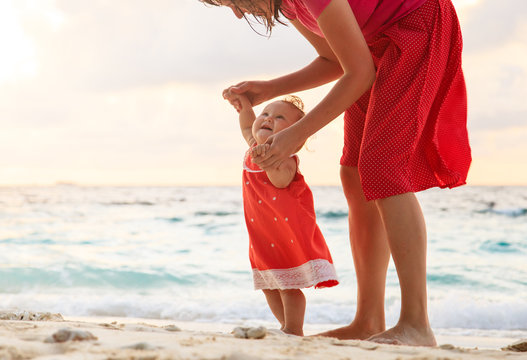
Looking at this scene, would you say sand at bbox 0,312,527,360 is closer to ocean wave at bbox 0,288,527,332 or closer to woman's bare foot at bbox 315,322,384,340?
woman's bare foot at bbox 315,322,384,340

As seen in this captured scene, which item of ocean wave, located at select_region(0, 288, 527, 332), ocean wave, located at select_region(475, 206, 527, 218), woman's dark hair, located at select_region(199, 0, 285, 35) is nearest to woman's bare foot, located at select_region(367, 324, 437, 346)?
woman's dark hair, located at select_region(199, 0, 285, 35)

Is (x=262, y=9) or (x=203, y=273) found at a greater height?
(x=262, y=9)

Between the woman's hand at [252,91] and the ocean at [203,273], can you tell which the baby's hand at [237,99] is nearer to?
the woman's hand at [252,91]

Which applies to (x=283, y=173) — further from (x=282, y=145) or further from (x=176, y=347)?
(x=176, y=347)

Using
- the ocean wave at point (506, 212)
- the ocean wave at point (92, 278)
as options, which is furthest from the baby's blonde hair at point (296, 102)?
the ocean wave at point (506, 212)

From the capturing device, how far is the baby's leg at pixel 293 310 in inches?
84.7

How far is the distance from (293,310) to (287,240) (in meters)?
0.28

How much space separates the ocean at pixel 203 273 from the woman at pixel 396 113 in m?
1.54

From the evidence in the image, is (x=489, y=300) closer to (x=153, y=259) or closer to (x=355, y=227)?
(x=355, y=227)

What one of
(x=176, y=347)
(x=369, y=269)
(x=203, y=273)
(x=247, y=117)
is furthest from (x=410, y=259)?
(x=203, y=273)

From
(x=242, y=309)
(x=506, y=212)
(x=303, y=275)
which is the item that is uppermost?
(x=506, y=212)

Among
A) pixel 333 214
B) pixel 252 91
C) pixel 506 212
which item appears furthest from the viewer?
pixel 506 212

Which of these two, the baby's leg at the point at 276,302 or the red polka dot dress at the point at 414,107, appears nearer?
the red polka dot dress at the point at 414,107

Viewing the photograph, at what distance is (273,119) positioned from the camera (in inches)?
88.7
